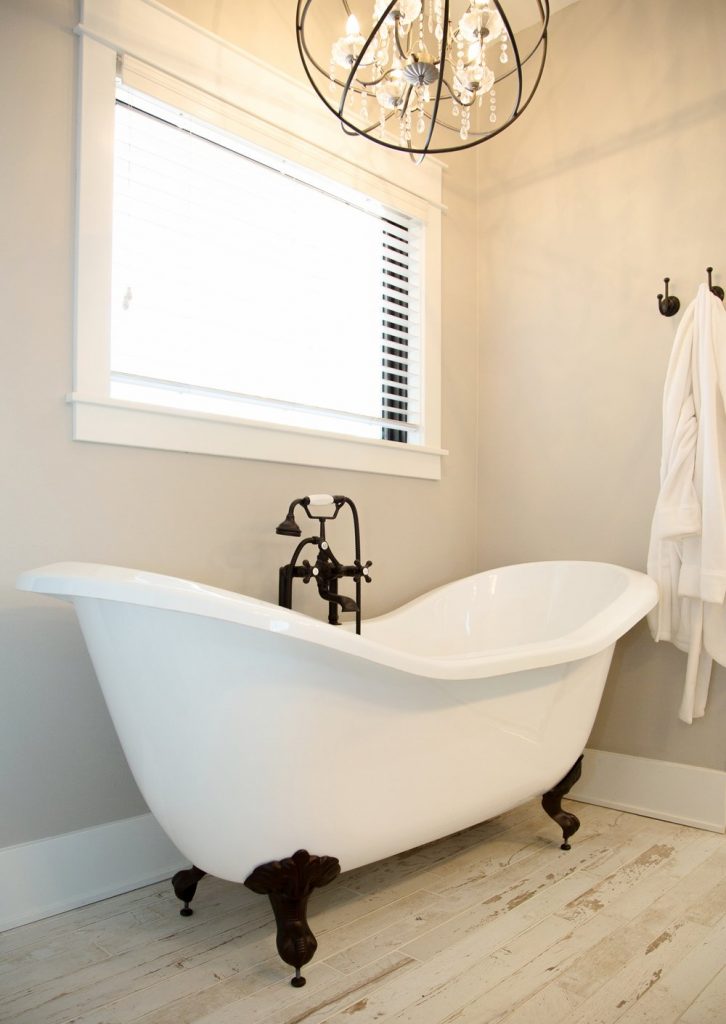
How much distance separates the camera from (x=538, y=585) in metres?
2.69

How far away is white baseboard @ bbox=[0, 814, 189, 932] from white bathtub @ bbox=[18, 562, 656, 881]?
0.39 m

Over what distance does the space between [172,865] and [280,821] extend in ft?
2.29

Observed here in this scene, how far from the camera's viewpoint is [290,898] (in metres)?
1.51

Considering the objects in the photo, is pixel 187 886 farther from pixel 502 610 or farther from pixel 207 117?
pixel 207 117

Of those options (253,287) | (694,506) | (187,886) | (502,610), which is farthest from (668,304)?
(187,886)

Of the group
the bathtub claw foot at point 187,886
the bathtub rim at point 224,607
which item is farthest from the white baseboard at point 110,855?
the bathtub rim at point 224,607

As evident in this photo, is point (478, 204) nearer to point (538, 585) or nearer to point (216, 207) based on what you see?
point (216, 207)

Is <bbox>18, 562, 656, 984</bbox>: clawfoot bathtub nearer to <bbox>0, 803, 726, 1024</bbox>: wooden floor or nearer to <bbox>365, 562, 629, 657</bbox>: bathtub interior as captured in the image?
<bbox>0, 803, 726, 1024</bbox>: wooden floor

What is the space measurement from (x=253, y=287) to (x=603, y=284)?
4.26 feet

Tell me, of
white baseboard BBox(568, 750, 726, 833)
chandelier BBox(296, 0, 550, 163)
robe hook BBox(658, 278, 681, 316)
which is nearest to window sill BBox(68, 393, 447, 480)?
chandelier BBox(296, 0, 550, 163)

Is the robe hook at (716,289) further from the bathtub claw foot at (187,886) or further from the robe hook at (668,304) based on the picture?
the bathtub claw foot at (187,886)

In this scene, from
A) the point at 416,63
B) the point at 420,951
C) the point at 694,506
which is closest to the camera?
the point at 420,951

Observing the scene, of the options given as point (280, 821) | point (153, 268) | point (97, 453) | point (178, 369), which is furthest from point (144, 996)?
point (153, 268)

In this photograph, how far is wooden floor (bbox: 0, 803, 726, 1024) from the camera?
55.1 inches
